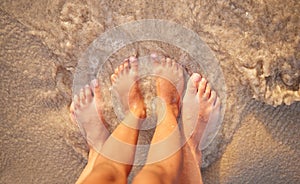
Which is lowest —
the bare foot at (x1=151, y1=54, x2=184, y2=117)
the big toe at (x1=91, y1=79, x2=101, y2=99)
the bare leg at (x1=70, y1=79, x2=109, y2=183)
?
the bare leg at (x1=70, y1=79, x2=109, y2=183)

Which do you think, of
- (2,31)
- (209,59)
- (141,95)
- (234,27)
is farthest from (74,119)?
(234,27)

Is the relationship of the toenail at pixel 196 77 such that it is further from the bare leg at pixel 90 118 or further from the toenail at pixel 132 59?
the bare leg at pixel 90 118

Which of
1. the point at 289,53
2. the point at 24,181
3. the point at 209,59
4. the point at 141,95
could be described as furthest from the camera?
the point at 24,181

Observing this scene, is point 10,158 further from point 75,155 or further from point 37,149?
point 75,155

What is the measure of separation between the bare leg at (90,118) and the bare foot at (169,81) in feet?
0.72

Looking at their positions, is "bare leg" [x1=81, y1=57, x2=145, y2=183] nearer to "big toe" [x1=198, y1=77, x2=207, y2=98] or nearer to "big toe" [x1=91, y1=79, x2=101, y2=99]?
"big toe" [x1=91, y1=79, x2=101, y2=99]

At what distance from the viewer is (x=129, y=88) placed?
144 centimetres

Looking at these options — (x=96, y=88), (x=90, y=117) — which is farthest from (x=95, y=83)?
(x=90, y=117)

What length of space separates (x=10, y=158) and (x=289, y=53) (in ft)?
3.30

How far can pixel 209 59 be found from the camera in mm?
1310

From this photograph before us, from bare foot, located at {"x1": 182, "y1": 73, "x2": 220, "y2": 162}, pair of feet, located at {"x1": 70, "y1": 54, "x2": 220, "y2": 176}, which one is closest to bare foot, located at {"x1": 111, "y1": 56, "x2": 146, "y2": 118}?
pair of feet, located at {"x1": 70, "y1": 54, "x2": 220, "y2": 176}

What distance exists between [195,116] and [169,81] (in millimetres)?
151

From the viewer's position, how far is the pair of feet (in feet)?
4.60

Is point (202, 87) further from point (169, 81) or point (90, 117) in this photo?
point (90, 117)
